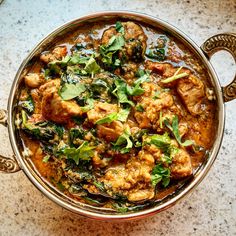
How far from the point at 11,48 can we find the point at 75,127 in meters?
0.86

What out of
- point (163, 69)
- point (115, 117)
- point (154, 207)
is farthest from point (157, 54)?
point (154, 207)

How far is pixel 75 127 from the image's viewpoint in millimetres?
2547

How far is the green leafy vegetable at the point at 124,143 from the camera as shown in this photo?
2.46 m

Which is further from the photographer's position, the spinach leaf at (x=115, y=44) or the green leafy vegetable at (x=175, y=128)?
the spinach leaf at (x=115, y=44)

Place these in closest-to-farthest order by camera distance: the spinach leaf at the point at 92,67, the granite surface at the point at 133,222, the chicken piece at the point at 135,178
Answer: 1. the chicken piece at the point at 135,178
2. the spinach leaf at the point at 92,67
3. the granite surface at the point at 133,222

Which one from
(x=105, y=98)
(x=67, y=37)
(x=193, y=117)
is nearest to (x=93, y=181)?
(x=105, y=98)

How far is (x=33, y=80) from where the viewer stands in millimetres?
2656

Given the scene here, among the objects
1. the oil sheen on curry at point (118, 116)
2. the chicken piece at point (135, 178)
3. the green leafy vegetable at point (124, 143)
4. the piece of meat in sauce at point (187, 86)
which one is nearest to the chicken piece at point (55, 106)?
the oil sheen on curry at point (118, 116)

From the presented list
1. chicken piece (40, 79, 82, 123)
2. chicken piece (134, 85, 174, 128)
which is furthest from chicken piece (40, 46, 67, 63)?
chicken piece (134, 85, 174, 128)

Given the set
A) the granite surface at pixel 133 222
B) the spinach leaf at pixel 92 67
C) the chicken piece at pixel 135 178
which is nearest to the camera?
the chicken piece at pixel 135 178

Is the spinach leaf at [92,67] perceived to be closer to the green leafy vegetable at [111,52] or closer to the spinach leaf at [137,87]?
the green leafy vegetable at [111,52]

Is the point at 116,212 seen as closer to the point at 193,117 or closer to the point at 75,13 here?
the point at 193,117

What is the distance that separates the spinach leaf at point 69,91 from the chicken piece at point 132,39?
30 centimetres

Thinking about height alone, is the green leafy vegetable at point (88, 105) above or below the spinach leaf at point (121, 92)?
below
